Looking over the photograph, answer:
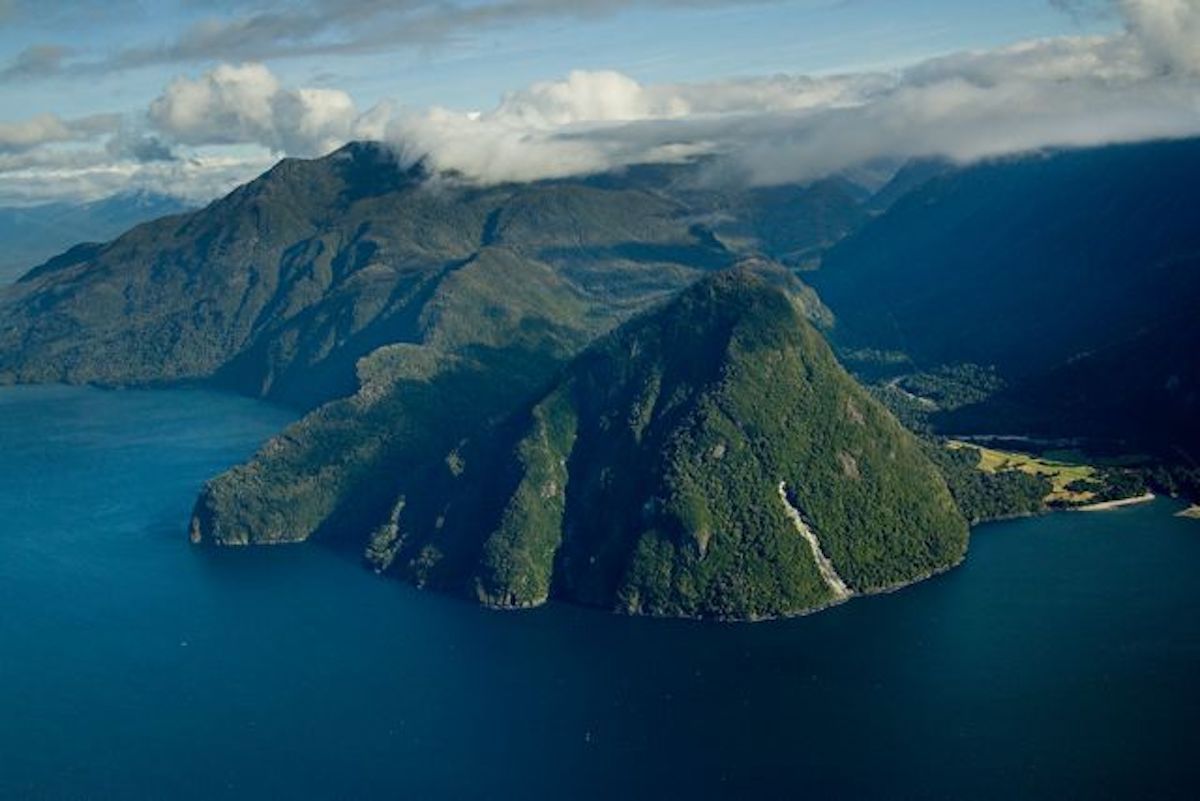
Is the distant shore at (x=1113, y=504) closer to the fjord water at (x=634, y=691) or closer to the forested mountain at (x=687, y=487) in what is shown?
the fjord water at (x=634, y=691)

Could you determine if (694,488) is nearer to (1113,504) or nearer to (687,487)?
A: (687,487)

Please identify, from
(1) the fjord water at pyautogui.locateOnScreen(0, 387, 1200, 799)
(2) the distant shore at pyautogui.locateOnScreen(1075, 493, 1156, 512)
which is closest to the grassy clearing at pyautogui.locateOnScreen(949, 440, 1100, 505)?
(2) the distant shore at pyautogui.locateOnScreen(1075, 493, 1156, 512)

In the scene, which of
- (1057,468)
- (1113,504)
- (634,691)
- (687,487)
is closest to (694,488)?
(687,487)

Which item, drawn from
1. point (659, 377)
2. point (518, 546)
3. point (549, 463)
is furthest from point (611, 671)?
point (659, 377)

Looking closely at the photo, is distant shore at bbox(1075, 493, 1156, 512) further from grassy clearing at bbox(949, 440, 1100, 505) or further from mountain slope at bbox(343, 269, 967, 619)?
mountain slope at bbox(343, 269, 967, 619)

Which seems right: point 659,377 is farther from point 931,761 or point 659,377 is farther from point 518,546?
point 931,761

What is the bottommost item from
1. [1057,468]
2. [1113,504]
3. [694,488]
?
[1113,504]
